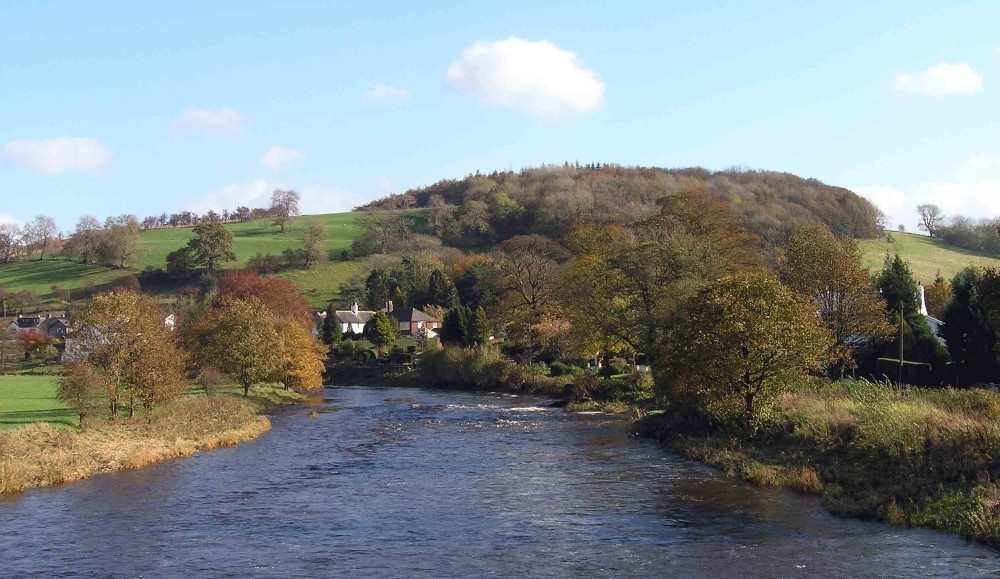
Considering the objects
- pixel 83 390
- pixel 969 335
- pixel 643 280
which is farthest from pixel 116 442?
pixel 969 335

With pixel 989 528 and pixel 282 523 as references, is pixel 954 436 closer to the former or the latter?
pixel 989 528

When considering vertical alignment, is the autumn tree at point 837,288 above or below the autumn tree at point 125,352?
above

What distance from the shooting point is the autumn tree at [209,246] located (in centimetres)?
12156

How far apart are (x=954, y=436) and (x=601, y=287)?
35.3 m

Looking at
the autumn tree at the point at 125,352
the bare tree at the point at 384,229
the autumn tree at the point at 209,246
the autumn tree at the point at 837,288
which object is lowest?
the autumn tree at the point at 125,352

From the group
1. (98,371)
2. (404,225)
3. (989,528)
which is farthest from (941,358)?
(404,225)

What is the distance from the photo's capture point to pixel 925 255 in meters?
125

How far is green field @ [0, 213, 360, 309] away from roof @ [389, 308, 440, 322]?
420 inches

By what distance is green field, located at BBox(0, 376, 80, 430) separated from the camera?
117ft

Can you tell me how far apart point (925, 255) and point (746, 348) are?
107 m

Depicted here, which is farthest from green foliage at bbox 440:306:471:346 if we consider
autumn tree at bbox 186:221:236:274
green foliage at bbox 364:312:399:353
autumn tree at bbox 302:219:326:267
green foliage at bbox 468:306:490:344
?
autumn tree at bbox 186:221:236:274

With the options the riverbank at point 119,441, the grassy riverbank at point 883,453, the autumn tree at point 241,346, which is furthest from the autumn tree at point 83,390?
the grassy riverbank at point 883,453

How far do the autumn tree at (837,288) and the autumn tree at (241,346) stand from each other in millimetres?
34505

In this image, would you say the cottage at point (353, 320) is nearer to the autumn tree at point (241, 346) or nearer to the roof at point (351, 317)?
the roof at point (351, 317)
